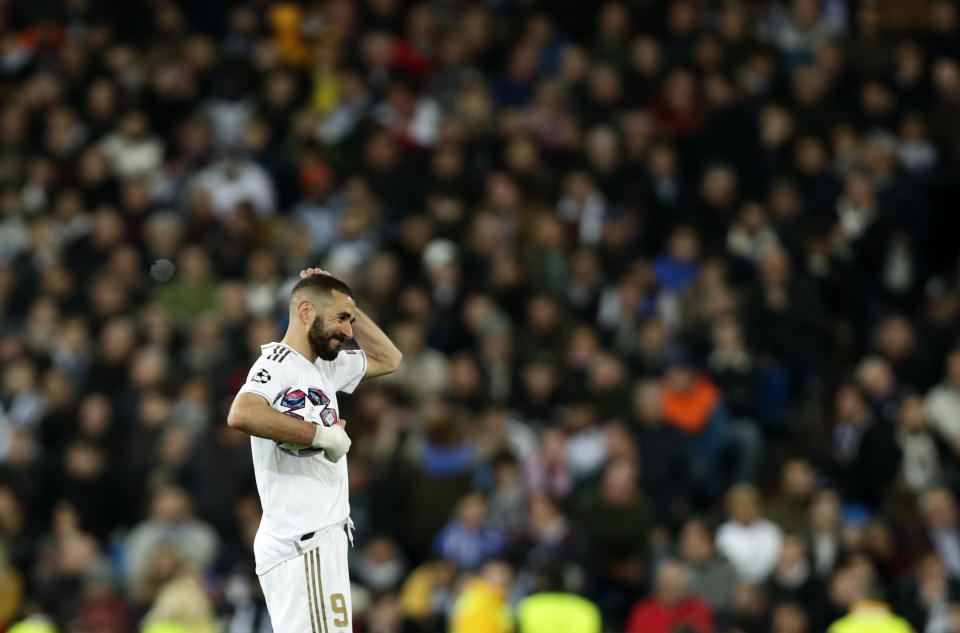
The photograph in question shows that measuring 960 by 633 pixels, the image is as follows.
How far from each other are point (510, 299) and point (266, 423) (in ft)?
27.7

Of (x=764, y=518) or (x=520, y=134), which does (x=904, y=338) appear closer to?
(x=764, y=518)

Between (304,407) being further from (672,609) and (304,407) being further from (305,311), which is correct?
(672,609)

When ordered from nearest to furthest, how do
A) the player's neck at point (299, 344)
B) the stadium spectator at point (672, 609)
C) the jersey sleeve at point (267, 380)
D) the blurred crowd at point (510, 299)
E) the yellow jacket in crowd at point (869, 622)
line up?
the jersey sleeve at point (267, 380) < the player's neck at point (299, 344) < the yellow jacket in crowd at point (869, 622) < the stadium spectator at point (672, 609) < the blurred crowd at point (510, 299)

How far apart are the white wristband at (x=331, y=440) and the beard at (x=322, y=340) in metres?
0.46

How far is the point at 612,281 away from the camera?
50.8 ft

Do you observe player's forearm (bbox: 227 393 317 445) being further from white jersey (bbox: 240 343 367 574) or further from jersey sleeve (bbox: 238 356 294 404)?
white jersey (bbox: 240 343 367 574)

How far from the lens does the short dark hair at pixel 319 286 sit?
24.4 ft

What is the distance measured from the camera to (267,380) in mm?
7188

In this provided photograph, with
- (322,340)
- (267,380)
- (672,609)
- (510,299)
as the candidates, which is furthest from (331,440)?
(510,299)

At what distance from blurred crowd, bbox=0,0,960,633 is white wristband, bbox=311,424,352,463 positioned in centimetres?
550

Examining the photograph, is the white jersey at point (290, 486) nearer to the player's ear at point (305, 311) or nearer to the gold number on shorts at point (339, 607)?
the player's ear at point (305, 311)

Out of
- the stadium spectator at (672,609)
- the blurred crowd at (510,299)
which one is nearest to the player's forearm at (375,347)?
the blurred crowd at (510,299)

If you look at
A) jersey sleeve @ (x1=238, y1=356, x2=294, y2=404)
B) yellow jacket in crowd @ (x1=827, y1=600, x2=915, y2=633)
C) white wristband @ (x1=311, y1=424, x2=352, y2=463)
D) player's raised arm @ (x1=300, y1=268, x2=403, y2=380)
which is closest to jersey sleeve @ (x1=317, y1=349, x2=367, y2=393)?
player's raised arm @ (x1=300, y1=268, x2=403, y2=380)

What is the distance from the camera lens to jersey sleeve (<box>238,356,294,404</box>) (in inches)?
280
